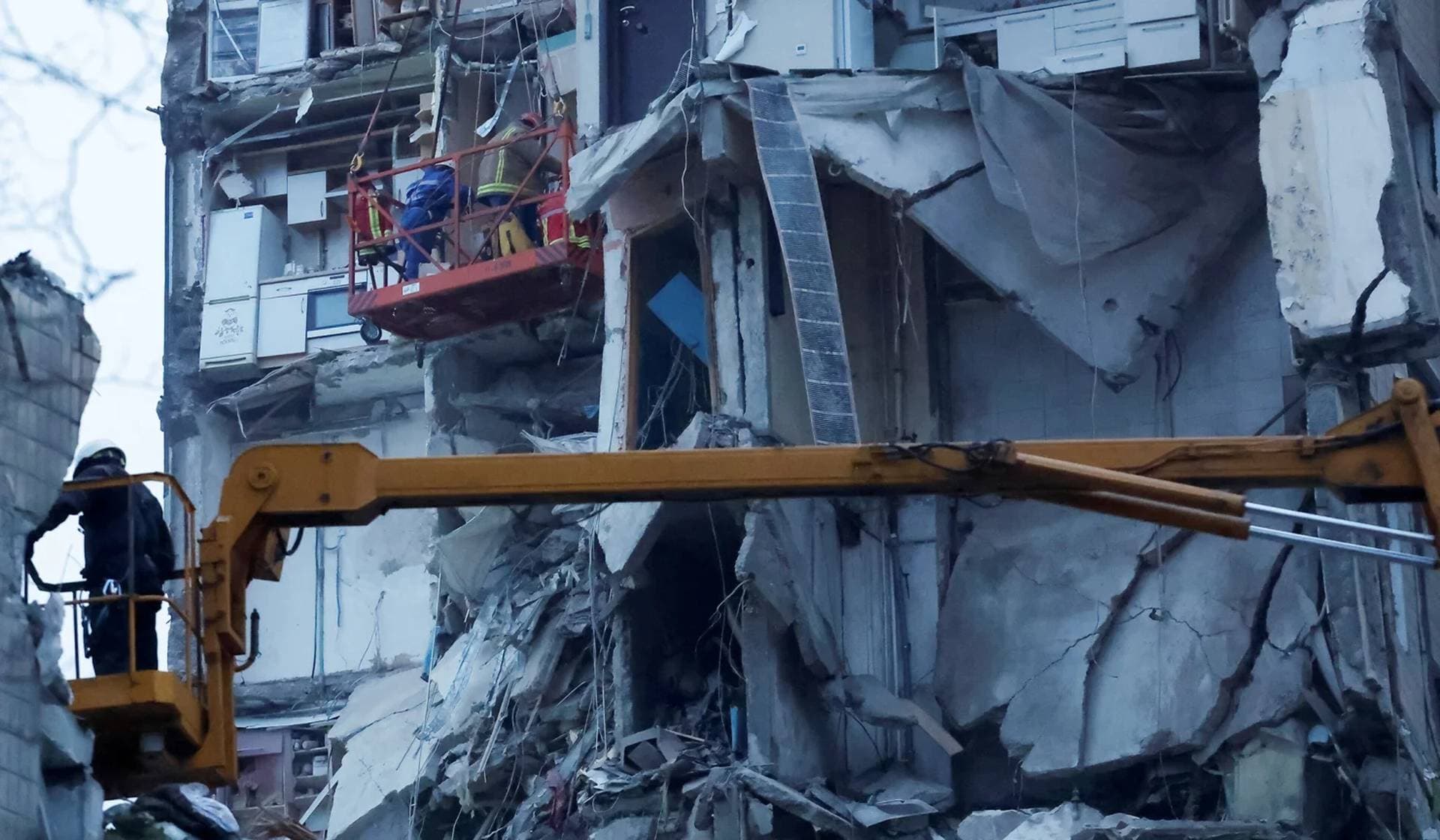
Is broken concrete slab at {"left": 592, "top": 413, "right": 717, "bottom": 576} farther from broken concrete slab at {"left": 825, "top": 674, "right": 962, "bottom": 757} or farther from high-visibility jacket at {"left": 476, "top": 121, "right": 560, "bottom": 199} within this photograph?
high-visibility jacket at {"left": 476, "top": 121, "right": 560, "bottom": 199}

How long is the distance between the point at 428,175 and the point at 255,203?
6.80m

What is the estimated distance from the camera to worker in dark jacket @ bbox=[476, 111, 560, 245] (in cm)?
2073

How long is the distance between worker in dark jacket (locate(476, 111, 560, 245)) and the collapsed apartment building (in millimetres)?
2494

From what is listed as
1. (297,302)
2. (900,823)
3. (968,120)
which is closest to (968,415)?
(968,120)

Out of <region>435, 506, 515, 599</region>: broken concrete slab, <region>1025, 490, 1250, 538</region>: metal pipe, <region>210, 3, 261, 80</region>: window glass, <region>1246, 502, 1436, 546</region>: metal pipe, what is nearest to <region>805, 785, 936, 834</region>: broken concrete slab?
<region>435, 506, 515, 599</region>: broken concrete slab

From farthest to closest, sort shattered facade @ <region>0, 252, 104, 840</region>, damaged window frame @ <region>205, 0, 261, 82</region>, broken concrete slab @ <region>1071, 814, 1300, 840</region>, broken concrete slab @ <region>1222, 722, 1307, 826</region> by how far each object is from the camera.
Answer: damaged window frame @ <region>205, 0, 261, 82</region>, broken concrete slab @ <region>1222, 722, 1307, 826</region>, broken concrete slab @ <region>1071, 814, 1300, 840</region>, shattered facade @ <region>0, 252, 104, 840</region>

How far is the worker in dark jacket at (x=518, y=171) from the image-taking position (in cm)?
2073

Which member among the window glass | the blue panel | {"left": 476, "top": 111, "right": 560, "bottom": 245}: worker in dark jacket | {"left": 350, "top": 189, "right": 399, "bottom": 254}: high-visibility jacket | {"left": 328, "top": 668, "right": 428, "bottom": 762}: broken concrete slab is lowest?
{"left": 328, "top": 668, "right": 428, "bottom": 762}: broken concrete slab

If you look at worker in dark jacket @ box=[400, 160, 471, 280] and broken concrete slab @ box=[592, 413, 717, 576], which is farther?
worker in dark jacket @ box=[400, 160, 471, 280]

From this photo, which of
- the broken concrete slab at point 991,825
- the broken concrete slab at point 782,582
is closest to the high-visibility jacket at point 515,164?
the broken concrete slab at point 782,582

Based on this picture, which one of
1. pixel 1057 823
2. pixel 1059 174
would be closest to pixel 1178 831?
pixel 1057 823

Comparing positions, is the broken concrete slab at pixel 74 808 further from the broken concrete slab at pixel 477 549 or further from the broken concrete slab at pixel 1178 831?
the broken concrete slab at pixel 477 549

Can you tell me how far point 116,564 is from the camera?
10500mm

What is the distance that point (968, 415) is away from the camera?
1727 cm
